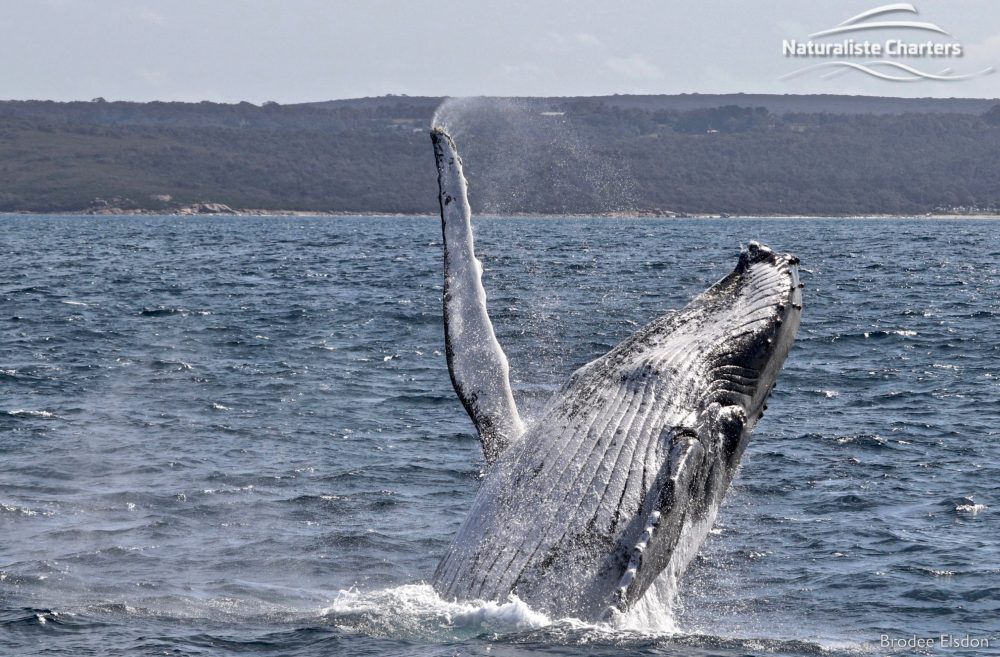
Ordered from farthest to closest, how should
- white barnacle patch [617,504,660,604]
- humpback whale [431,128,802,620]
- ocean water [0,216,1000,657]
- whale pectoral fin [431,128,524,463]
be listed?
ocean water [0,216,1000,657]
whale pectoral fin [431,128,524,463]
humpback whale [431,128,802,620]
white barnacle patch [617,504,660,604]

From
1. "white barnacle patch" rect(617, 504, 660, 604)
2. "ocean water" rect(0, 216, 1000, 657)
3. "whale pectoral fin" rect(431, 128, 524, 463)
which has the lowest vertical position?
"ocean water" rect(0, 216, 1000, 657)

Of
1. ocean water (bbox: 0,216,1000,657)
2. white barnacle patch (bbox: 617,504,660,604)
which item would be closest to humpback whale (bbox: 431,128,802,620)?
white barnacle patch (bbox: 617,504,660,604)

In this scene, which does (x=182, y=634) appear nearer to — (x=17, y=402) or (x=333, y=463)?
(x=333, y=463)

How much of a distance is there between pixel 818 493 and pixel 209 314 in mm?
22053

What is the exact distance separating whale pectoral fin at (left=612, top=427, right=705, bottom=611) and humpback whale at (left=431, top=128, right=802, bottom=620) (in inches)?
0.4

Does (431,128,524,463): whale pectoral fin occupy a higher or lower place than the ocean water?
higher

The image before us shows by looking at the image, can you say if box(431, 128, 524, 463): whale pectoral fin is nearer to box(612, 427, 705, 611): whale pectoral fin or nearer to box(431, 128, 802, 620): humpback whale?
box(431, 128, 802, 620): humpback whale

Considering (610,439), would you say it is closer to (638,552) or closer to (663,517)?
(663,517)

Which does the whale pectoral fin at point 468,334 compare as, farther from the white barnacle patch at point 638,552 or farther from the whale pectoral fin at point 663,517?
the white barnacle patch at point 638,552

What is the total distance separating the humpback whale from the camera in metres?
7.42

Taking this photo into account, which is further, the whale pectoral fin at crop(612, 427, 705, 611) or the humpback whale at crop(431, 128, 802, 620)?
the humpback whale at crop(431, 128, 802, 620)

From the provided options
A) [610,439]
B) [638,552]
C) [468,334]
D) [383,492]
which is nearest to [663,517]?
[638,552]

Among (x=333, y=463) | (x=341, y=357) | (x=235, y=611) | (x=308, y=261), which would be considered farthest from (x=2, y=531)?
(x=308, y=261)

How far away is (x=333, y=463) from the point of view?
14812 mm
